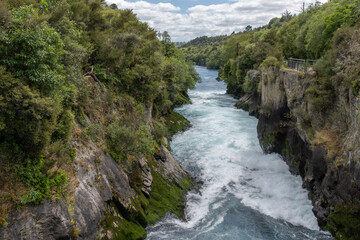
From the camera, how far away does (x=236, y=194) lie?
1973 cm

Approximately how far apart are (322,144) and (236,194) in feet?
22.5

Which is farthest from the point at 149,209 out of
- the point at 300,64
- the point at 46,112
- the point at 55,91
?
the point at 300,64

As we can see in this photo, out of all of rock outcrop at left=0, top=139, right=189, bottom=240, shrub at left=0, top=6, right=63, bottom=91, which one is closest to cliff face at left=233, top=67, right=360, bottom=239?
rock outcrop at left=0, top=139, right=189, bottom=240

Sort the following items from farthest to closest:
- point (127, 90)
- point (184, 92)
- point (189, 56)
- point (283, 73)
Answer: point (189, 56)
point (184, 92)
point (283, 73)
point (127, 90)

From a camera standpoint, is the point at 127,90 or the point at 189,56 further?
the point at 189,56

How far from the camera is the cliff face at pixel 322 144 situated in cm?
1323

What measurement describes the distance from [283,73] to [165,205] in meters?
15.5

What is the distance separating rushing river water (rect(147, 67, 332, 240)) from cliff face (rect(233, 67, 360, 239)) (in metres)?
1.17

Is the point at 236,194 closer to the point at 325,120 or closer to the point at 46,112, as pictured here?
the point at 325,120

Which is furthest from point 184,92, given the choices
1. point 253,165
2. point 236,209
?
point 236,209

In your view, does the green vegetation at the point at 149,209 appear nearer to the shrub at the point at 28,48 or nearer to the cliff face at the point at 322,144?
the shrub at the point at 28,48

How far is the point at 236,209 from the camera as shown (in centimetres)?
1767

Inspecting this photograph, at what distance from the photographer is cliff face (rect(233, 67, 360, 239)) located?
43.4 feet

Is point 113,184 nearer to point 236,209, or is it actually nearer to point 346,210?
point 236,209
